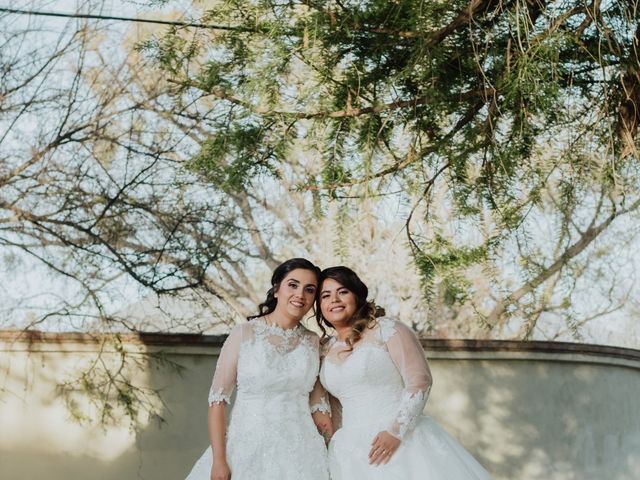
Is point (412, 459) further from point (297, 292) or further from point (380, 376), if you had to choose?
point (297, 292)

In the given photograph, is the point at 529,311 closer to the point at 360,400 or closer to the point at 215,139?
the point at 360,400

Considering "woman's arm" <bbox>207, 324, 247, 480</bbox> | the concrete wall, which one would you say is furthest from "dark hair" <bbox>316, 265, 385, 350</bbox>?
the concrete wall

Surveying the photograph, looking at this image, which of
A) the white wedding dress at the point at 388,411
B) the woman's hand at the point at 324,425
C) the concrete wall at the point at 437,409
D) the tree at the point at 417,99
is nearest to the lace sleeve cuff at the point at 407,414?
the white wedding dress at the point at 388,411

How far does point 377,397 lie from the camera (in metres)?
3.28

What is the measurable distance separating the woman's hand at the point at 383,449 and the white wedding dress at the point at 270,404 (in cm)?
20

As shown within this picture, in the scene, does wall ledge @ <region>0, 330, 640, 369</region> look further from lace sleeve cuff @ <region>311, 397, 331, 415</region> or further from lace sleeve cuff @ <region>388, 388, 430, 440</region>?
lace sleeve cuff @ <region>388, 388, 430, 440</region>

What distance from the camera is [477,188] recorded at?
2.74m

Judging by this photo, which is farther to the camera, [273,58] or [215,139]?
[215,139]

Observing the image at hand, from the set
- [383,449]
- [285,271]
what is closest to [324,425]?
[383,449]

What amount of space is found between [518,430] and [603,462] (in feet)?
1.80

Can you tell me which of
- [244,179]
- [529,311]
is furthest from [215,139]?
[529,311]

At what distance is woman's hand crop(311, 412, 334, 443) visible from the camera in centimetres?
340

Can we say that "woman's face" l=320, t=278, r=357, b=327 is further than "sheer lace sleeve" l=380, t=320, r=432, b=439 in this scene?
Yes

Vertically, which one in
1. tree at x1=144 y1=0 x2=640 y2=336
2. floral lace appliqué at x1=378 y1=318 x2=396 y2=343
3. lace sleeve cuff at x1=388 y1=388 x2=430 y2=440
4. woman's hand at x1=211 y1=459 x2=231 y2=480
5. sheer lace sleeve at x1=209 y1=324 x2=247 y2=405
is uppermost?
tree at x1=144 y1=0 x2=640 y2=336
